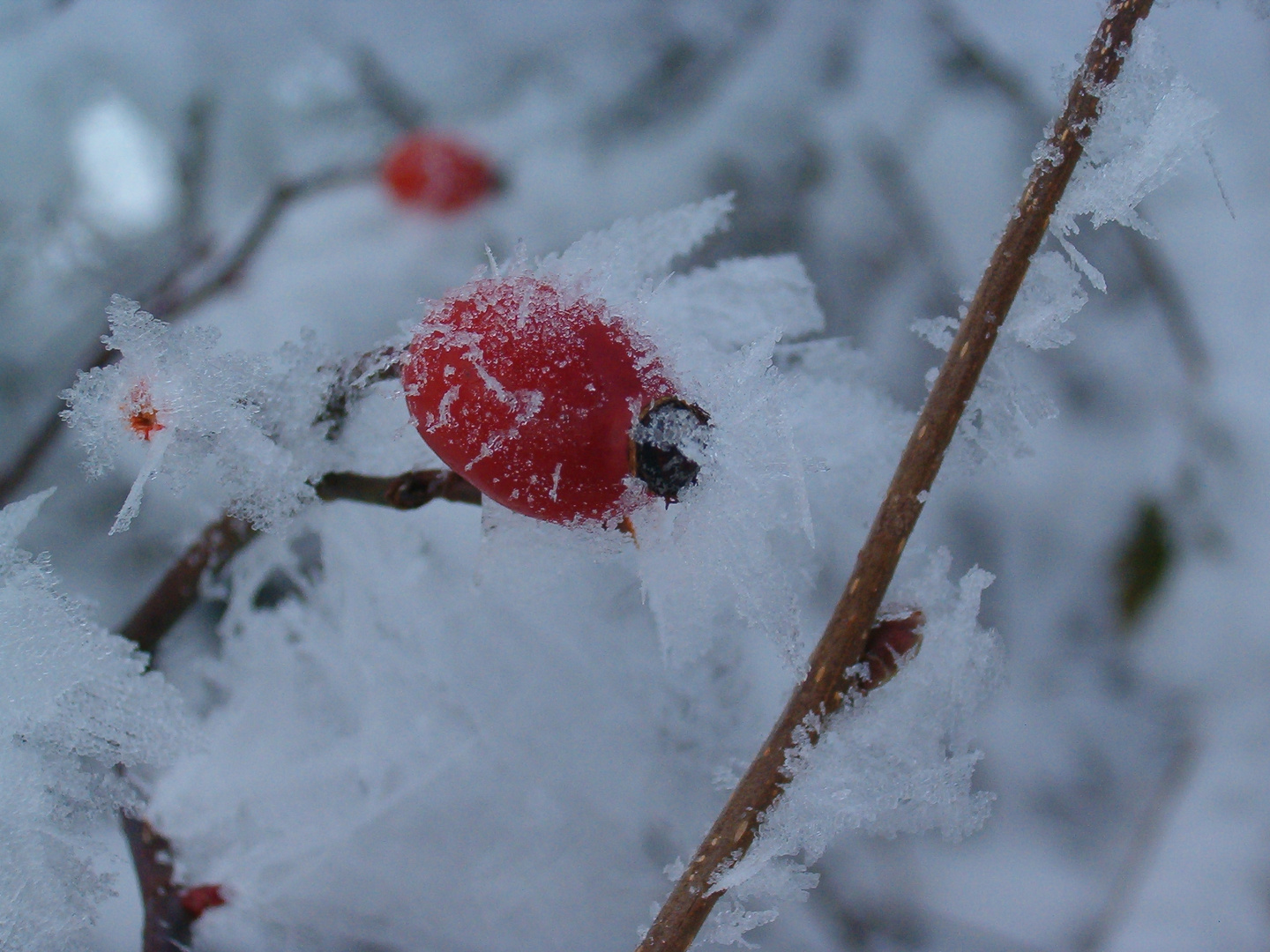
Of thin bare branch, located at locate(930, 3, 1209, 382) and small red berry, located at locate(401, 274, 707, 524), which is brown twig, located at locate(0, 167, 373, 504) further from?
thin bare branch, located at locate(930, 3, 1209, 382)

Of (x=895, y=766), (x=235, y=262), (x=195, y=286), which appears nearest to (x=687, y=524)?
(x=895, y=766)

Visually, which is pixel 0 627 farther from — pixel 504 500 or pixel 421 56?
pixel 421 56

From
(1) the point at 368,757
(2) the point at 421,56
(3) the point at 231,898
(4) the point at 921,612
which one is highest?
(2) the point at 421,56

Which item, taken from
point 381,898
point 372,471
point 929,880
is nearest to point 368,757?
point 381,898

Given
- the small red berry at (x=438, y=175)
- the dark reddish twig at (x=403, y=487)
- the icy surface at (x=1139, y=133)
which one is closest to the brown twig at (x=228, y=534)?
the dark reddish twig at (x=403, y=487)

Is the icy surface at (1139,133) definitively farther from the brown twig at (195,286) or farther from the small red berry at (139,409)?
the brown twig at (195,286)

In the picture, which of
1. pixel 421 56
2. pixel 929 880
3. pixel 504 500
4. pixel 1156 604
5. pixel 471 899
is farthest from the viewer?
pixel 421 56

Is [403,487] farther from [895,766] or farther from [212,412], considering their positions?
[895,766]
